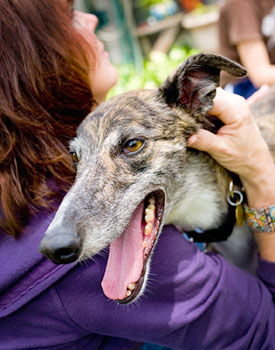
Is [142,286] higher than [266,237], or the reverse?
[142,286]

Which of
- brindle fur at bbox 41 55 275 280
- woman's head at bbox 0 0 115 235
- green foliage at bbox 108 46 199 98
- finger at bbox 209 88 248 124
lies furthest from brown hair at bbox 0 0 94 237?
green foliage at bbox 108 46 199 98

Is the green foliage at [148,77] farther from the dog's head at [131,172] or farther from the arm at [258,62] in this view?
the dog's head at [131,172]

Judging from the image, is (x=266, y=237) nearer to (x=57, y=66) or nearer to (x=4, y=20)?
(x=57, y=66)

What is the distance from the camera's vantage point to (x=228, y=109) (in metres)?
1.95

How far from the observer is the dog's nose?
1443 mm

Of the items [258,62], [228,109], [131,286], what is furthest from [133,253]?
[258,62]

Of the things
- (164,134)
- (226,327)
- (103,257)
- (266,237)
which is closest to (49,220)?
(103,257)

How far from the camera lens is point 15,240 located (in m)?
1.66

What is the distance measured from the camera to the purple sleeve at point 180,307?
1.66 meters

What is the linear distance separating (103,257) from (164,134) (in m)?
0.71

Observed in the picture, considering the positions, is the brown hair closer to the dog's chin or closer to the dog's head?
the dog's head

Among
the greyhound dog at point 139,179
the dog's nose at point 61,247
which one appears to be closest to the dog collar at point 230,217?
the greyhound dog at point 139,179

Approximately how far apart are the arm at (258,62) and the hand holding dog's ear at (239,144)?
6.87 feet

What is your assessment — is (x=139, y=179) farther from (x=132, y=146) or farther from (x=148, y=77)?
(x=148, y=77)
